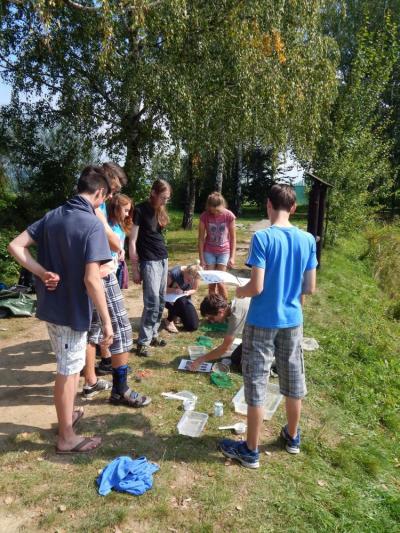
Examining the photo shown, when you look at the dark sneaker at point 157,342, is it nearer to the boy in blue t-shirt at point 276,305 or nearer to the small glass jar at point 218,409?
the small glass jar at point 218,409

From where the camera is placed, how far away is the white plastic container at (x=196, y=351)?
4.49 metres

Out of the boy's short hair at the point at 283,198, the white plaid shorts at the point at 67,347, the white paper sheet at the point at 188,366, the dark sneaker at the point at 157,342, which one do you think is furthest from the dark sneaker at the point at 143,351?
the boy's short hair at the point at 283,198

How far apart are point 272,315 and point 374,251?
34.3 ft

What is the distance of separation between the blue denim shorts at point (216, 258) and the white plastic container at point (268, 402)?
2.10m

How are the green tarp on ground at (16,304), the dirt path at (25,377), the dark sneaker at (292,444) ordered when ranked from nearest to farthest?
1. the dark sneaker at (292,444)
2. the dirt path at (25,377)
3. the green tarp on ground at (16,304)

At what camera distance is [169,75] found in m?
8.05

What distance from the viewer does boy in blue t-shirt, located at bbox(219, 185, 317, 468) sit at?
2.53 meters

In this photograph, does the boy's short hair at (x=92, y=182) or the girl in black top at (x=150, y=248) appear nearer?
the boy's short hair at (x=92, y=182)

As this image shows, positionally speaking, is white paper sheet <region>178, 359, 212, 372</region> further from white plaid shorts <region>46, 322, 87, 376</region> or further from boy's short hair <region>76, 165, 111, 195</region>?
boy's short hair <region>76, 165, 111, 195</region>

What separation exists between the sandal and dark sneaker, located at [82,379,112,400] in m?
0.20

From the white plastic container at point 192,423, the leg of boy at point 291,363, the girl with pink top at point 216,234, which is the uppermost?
the girl with pink top at point 216,234

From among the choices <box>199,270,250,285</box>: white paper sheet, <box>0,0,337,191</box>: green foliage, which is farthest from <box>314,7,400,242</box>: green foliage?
<box>199,270,250,285</box>: white paper sheet

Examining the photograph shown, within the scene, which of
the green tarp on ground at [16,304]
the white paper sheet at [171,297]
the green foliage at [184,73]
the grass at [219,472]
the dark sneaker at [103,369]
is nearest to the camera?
the grass at [219,472]

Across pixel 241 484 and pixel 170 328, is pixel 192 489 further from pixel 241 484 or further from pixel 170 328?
pixel 170 328
